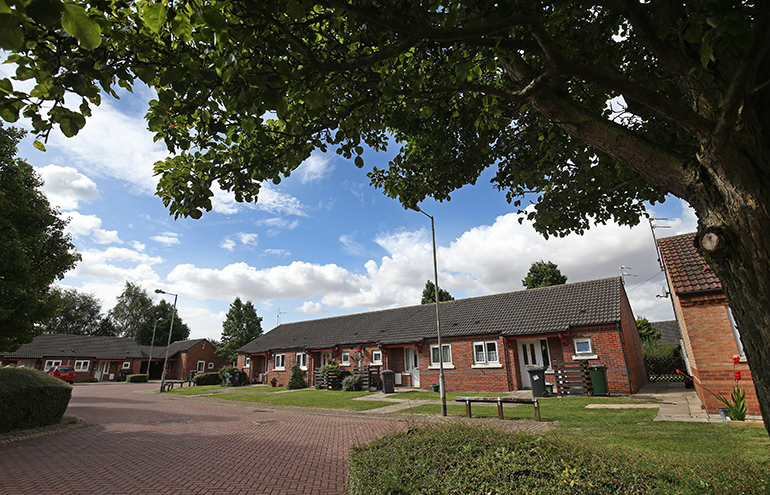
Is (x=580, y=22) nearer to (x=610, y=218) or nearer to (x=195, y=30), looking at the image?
(x=610, y=218)

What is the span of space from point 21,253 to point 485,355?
20639mm

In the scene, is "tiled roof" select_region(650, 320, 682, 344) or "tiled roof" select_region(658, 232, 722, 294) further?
"tiled roof" select_region(650, 320, 682, 344)

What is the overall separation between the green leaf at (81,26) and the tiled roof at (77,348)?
59144mm

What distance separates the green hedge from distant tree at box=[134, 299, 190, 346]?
56421 millimetres

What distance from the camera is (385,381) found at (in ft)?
74.5

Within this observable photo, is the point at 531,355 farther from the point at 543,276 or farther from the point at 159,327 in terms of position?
the point at 159,327

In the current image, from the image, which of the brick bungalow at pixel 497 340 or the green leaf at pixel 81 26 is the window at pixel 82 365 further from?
the green leaf at pixel 81 26

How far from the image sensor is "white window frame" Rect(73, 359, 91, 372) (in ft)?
160

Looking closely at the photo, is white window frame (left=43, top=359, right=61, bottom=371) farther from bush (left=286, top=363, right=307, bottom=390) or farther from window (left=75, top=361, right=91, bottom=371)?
bush (left=286, top=363, right=307, bottom=390)

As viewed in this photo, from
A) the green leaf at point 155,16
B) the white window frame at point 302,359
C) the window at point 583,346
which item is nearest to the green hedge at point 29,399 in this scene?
the green leaf at point 155,16

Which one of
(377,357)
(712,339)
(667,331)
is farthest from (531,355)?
(667,331)

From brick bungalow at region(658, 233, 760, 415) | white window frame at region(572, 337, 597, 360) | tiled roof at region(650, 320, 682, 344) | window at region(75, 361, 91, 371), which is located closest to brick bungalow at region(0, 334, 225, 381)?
window at region(75, 361, 91, 371)

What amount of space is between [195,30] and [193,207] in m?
1.98

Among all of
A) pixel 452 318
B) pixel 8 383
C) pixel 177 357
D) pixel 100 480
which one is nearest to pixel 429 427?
pixel 100 480
